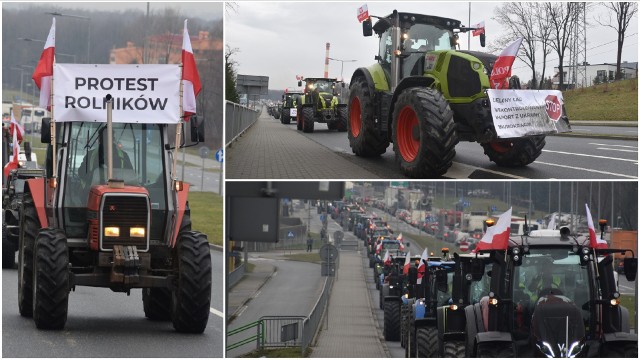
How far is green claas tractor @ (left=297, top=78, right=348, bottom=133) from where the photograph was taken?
70.7 feet

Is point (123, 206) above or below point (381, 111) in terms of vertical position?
below

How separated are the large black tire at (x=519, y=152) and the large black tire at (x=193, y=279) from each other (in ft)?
10.6

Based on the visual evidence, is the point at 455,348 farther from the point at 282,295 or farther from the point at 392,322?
the point at 282,295

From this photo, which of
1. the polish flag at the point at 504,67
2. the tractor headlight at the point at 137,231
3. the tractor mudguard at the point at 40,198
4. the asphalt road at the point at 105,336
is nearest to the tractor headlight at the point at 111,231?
the tractor headlight at the point at 137,231

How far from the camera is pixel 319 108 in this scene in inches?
936

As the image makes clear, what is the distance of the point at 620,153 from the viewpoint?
12.9 metres

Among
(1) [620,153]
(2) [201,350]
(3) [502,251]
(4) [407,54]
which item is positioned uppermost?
(4) [407,54]

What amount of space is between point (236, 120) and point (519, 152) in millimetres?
2963

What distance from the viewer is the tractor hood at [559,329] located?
970 centimetres

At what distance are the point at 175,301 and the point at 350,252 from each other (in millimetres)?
30770

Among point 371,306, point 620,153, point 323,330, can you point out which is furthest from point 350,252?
point 620,153

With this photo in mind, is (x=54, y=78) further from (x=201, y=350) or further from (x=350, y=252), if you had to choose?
(x=350, y=252)

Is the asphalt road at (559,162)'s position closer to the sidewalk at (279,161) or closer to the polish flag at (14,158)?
the sidewalk at (279,161)

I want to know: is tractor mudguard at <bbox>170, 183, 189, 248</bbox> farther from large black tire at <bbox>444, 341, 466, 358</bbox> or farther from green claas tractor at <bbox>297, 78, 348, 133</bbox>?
green claas tractor at <bbox>297, 78, 348, 133</bbox>
